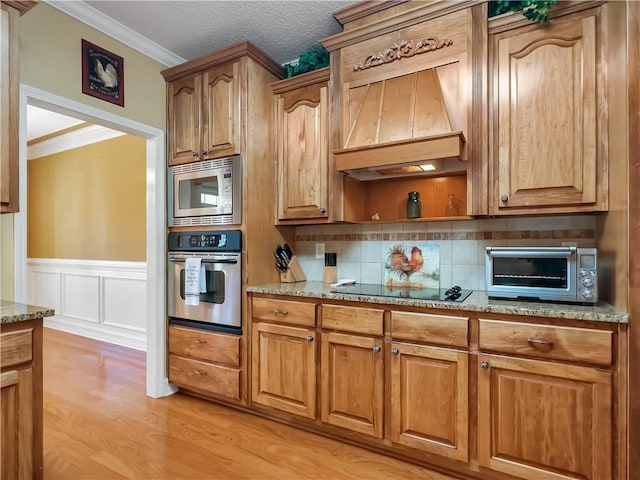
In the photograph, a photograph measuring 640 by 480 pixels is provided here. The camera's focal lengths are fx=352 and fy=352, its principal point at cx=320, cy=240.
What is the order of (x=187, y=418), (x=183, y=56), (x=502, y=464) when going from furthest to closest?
(x=183, y=56) → (x=187, y=418) → (x=502, y=464)

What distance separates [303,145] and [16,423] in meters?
2.08

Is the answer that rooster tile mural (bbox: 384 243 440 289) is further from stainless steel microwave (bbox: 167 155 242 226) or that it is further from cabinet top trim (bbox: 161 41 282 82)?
cabinet top trim (bbox: 161 41 282 82)

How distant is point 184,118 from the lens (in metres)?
2.68

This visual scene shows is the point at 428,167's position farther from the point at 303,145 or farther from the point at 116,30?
the point at 116,30

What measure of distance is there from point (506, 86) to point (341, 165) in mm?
957

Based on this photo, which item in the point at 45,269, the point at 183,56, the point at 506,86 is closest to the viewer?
the point at 506,86

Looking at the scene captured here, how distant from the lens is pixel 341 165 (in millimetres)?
2119

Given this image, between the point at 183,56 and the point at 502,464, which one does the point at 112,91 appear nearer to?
the point at 183,56

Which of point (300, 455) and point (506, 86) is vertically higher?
point (506, 86)

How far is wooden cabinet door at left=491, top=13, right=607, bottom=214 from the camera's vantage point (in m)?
1.67

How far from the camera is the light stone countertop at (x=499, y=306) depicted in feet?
4.76

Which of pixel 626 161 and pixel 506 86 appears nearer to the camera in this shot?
pixel 626 161

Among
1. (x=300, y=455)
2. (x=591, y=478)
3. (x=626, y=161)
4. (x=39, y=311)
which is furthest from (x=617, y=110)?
(x=39, y=311)

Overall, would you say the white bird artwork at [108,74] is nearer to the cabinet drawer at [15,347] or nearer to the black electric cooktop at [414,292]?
the cabinet drawer at [15,347]
